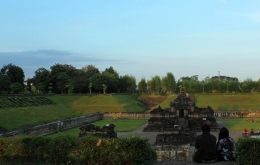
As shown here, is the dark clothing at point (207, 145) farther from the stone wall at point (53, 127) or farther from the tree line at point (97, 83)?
the tree line at point (97, 83)

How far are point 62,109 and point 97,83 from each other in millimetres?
33529

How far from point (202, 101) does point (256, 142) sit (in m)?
56.6

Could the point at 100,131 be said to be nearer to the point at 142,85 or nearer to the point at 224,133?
the point at 224,133

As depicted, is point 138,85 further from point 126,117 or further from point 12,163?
point 12,163

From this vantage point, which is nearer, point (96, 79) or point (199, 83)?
point (96, 79)

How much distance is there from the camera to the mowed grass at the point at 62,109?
1420 inches

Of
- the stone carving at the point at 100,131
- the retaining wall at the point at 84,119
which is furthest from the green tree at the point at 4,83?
the stone carving at the point at 100,131

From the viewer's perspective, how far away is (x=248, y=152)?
969cm

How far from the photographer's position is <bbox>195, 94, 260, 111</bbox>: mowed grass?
57.5 meters

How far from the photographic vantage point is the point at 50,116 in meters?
44.6

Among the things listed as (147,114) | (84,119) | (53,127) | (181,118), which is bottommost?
(53,127)

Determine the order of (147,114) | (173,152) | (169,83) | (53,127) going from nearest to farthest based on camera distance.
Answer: (173,152), (53,127), (147,114), (169,83)

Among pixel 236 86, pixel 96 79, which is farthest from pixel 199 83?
pixel 96 79

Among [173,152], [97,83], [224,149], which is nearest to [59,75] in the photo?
[97,83]
